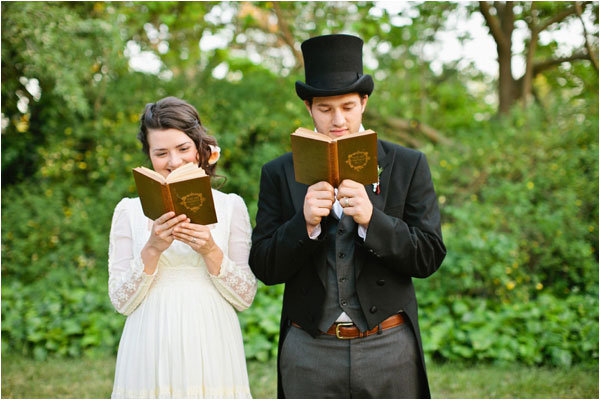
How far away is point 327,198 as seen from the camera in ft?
6.86

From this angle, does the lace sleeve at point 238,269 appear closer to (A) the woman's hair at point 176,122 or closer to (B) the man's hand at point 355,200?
(A) the woman's hair at point 176,122

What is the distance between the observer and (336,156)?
2014mm

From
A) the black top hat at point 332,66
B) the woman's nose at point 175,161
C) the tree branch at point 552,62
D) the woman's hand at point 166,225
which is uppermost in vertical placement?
the tree branch at point 552,62

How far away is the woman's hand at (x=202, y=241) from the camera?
230 centimetres

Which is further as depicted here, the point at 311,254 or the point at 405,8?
the point at 405,8

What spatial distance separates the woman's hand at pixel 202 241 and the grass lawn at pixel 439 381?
2424 millimetres

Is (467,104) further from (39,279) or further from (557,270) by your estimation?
(39,279)

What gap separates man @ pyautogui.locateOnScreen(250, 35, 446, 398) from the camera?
2227 millimetres

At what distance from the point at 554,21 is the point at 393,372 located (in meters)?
6.44

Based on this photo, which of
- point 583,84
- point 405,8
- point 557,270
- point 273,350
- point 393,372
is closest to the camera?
point 393,372

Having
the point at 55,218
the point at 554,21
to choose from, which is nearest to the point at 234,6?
the point at 55,218

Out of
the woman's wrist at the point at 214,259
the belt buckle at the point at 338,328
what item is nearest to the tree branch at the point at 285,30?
A: the woman's wrist at the point at 214,259

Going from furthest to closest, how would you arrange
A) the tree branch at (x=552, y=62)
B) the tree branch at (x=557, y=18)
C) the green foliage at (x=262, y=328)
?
1. the tree branch at (x=552, y=62)
2. the tree branch at (x=557, y=18)
3. the green foliage at (x=262, y=328)

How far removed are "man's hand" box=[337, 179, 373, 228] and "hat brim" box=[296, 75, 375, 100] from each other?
0.44 metres
